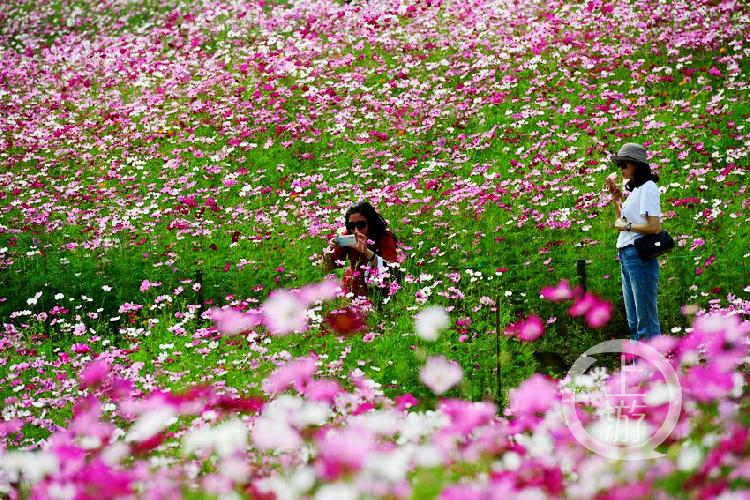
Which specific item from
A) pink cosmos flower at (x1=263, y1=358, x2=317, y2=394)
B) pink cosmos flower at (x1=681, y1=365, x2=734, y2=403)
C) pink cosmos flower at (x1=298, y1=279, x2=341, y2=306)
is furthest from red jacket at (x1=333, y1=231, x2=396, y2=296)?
pink cosmos flower at (x1=681, y1=365, x2=734, y2=403)

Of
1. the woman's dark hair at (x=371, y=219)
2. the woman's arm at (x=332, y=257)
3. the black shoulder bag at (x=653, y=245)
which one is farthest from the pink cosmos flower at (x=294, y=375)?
the black shoulder bag at (x=653, y=245)

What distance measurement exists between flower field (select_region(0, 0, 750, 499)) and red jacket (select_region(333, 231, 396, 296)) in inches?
9.5

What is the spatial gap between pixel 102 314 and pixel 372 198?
381 centimetres

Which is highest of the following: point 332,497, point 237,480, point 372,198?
point 372,198

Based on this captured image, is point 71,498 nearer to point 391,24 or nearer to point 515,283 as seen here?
point 515,283

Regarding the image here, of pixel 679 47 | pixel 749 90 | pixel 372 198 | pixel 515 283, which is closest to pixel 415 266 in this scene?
pixel 515 283

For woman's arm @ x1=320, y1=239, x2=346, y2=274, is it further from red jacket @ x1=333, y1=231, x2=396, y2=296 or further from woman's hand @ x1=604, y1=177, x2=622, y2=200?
woman's hand @ x1=604, y1=177, x2=622, y2=200

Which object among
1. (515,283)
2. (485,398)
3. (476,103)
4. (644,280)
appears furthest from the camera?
(476,103)

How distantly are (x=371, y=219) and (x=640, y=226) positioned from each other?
7.84 feet

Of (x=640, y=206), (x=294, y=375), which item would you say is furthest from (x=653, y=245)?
(x=294, y=375)

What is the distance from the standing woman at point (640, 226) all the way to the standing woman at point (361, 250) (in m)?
2.11

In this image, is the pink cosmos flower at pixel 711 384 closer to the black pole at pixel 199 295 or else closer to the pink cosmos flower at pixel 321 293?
the pink cosmos flower at pixel 321 293

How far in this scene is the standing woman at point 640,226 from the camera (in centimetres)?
510

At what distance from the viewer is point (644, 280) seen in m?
5.21
